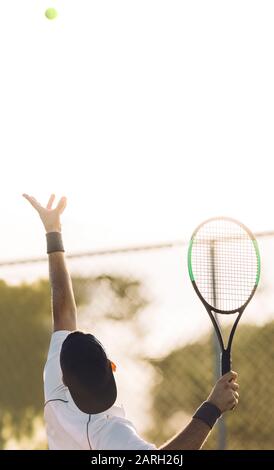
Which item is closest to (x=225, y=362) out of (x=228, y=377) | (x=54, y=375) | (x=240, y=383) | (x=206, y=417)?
(x=228, y=377)

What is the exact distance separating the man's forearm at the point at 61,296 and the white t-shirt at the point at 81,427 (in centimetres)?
46

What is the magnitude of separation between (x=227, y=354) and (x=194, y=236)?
0.86 meters

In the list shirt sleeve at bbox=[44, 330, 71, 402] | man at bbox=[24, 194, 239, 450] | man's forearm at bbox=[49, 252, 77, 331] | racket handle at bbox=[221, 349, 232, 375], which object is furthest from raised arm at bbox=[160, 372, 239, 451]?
man's forearm at bbox=[49, 252, 77, 331]

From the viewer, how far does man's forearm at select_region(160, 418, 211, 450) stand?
3.92 m

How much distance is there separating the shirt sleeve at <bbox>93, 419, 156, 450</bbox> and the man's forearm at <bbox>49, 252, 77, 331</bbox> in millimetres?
887

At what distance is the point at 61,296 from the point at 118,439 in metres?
1.11

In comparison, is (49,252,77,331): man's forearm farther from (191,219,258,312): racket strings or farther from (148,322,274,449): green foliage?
(148,322,274,449): green foliage

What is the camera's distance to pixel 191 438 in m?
3.96

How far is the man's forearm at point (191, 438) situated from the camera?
154 inches

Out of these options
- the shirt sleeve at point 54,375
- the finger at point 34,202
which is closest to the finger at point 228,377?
the shirt sleeve at point 54,375

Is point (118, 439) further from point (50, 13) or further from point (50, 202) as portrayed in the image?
point (50, 13)

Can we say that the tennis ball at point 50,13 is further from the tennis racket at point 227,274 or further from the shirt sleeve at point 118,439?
the shirt sleeve at point 118,439

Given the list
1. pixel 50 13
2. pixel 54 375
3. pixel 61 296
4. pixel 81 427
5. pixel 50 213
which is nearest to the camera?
pixel 81 427
